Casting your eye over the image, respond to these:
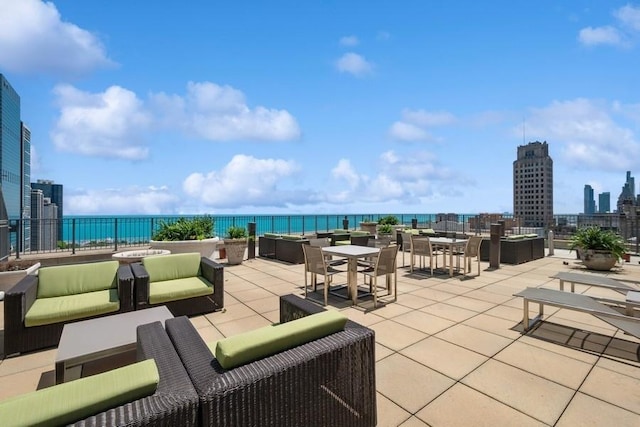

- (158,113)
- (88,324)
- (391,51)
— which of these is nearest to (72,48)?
(158,113)

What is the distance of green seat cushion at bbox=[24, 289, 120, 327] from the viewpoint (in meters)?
3.07

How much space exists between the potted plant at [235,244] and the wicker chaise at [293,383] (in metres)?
5.95

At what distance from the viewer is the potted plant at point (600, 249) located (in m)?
7.02

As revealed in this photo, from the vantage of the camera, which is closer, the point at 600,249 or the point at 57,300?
the point at 57,300

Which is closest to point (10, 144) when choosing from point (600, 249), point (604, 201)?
point (600, 249)

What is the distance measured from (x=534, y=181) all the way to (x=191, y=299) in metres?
91.7

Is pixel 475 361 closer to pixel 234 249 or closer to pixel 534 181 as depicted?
pixel 234 249

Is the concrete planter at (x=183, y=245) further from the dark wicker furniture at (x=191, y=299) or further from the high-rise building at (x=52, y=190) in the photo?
the high-rise building at (x=52, y=190)

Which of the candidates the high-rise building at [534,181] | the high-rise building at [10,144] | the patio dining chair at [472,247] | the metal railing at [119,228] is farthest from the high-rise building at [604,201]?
the high-rise building at [10,144]

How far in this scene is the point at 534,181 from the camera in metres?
75.3

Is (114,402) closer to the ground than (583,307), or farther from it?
farther from it

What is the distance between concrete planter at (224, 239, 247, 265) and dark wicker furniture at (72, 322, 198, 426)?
253 inches

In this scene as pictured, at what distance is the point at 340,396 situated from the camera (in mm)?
1649

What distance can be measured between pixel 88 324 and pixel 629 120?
615 inches
